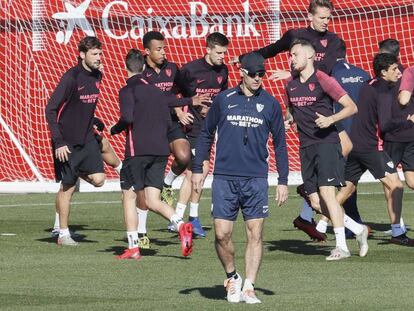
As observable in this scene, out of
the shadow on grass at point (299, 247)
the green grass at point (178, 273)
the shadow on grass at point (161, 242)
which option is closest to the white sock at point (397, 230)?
the green grass at point (178, 273)

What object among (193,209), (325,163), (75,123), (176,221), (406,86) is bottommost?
(193,209)

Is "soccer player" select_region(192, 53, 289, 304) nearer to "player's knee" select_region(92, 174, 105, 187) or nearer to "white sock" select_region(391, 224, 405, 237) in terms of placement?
"white sock" select_region(391, 224, 405, 237)

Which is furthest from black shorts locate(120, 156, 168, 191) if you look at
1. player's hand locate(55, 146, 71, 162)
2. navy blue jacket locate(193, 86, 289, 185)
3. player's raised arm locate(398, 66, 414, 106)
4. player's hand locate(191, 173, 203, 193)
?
navy blue jacket locate(193, 86, 289, 185)

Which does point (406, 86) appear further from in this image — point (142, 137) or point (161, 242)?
point (161, 242)

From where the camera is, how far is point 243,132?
1116cm

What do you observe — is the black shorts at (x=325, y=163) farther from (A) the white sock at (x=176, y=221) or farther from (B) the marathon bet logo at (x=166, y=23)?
(B) the marathon bet logo at (x=166, y=23)

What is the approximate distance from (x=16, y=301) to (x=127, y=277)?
1.72m

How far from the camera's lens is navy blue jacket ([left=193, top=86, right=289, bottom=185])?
11156 millimetres

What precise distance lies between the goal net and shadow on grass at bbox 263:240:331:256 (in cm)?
1037

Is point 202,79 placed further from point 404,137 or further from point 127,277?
point 127,277

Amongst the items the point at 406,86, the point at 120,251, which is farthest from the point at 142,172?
the point at 406,86

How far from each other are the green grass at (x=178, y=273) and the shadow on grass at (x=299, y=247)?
11 mm

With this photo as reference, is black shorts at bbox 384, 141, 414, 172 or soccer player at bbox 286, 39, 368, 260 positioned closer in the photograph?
soccer player at bbox 286, 39, 368, 260

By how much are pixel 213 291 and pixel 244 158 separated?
123cm
